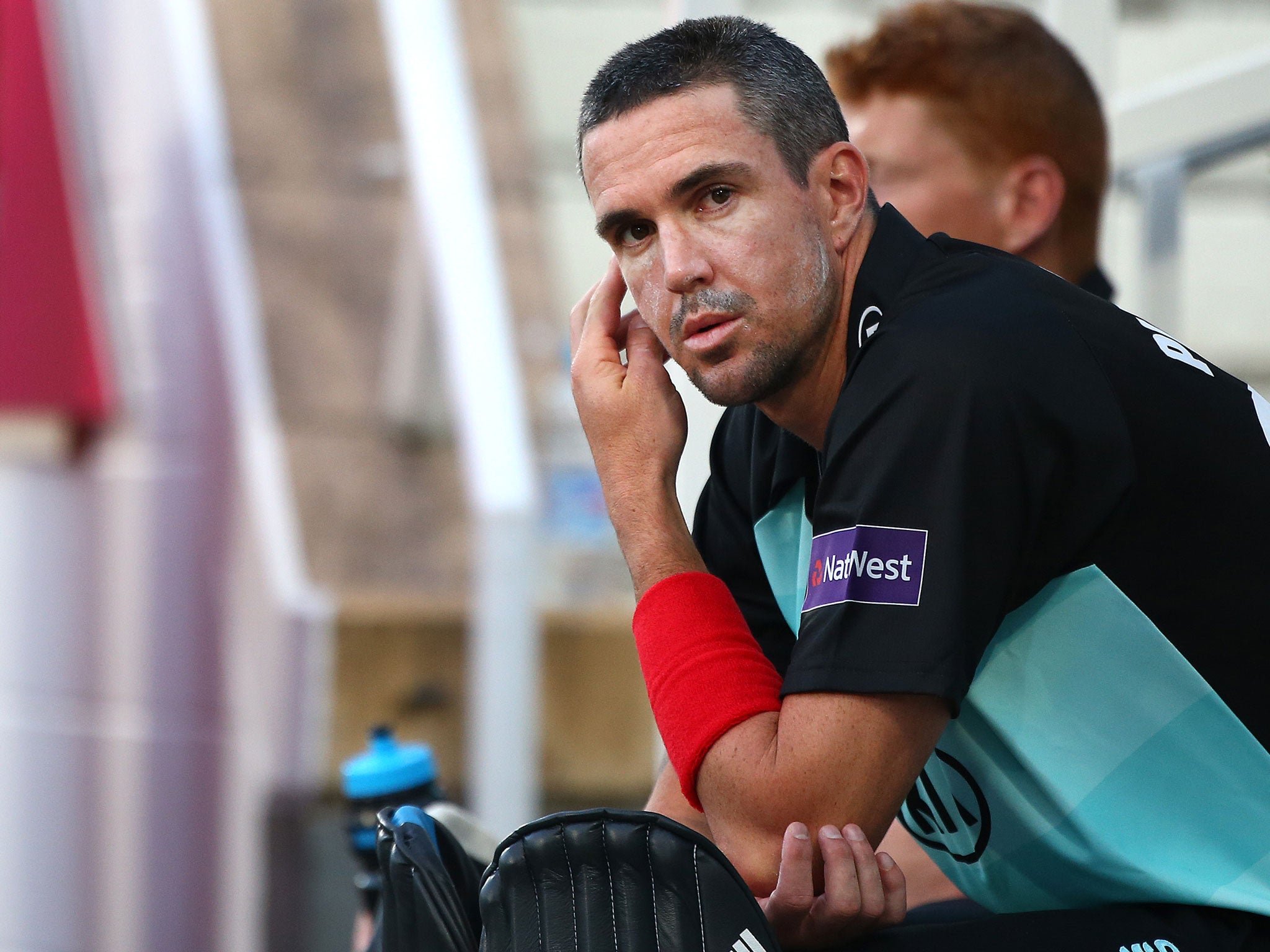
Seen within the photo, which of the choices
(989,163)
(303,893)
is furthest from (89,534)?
(989,163)

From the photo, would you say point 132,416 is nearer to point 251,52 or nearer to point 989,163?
point 251,52

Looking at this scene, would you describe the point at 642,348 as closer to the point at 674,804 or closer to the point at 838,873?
the point at 674,804

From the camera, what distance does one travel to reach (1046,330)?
111cm

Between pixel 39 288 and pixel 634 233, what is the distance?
9.99ft

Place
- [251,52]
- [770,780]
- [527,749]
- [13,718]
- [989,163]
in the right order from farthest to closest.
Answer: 1. [251,52]
2. [13,718]
3. [527,749]
4. [989,163]
5. [770,780]

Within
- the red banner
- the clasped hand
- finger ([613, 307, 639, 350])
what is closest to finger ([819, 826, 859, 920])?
the clasped hand

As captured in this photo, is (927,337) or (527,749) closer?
(927,337)

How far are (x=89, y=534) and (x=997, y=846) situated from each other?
335cm

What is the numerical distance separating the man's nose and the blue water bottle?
2.54 feet

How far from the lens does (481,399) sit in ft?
10.2

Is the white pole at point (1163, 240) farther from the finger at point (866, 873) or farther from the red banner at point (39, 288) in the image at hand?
the red banner at point (39, 288)

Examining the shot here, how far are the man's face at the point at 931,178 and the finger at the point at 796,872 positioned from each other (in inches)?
43.8

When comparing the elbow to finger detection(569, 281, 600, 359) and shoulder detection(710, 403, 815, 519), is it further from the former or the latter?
finger detection(569, 281, 600, 359)

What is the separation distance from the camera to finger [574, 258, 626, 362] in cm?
142
